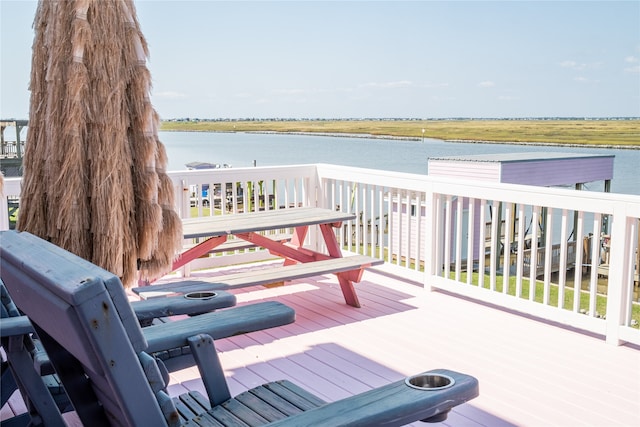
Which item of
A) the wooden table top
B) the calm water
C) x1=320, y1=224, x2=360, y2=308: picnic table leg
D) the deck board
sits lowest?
the calm water

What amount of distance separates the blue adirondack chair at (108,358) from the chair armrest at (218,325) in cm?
2

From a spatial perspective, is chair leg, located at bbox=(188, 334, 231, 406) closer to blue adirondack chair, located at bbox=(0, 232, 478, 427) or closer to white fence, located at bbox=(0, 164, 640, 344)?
blue adirondack chair, located at bbox=(0, 232, 478, 427)

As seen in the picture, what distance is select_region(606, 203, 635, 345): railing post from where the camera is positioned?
3.92 meters

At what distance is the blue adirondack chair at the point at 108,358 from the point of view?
3.80 feet

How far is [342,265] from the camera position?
4.67 m

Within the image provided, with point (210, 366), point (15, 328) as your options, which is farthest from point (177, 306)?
point (15, 328)

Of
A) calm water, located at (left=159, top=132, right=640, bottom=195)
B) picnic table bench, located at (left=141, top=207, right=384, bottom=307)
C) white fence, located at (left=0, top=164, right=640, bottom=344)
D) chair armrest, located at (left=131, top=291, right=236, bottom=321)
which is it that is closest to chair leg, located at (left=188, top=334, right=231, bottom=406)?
chair armrest, located at (left=131, top=291, right=236, bottom=321)

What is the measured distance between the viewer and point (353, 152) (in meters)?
41.1

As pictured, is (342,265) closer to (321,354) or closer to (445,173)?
(321,354)

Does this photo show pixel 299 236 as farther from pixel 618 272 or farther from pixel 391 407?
pixel 391 407

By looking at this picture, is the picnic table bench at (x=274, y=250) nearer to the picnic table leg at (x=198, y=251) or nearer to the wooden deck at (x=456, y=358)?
the picnic table leg at (x=198, y=251)

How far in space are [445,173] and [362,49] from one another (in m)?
29.9

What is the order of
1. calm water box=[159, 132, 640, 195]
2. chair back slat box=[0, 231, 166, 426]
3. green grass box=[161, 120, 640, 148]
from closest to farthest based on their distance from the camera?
chair back slat box=[0, 231, 166, 426], green grass box=[161, 120, 640, 148], calm water box=[159, 132, 640, 195]

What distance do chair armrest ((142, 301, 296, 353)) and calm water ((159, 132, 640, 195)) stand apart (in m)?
14.0
